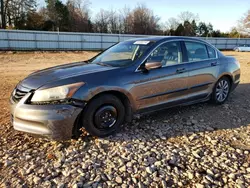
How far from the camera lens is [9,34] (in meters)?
21.0

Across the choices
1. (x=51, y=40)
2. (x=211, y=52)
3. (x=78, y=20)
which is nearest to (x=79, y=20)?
(x=78, y=20)

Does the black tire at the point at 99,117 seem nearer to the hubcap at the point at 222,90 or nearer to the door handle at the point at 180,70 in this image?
the door handle at the point at 180,70

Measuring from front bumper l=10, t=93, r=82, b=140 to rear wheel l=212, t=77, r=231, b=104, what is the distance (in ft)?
10.5

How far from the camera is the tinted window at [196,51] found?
4.19 m

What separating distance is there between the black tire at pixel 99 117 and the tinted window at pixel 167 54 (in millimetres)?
953

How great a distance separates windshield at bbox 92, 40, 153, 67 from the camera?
11.9 feet

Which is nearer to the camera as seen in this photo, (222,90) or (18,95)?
(18,95)

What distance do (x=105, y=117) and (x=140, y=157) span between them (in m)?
0.80

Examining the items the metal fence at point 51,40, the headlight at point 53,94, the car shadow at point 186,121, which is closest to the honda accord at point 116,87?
the headlight at point 53,94

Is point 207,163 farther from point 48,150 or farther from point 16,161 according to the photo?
point 16,161

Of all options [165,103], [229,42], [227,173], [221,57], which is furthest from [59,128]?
[229,42]

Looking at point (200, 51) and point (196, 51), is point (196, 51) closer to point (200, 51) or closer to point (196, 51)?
point (196, 51)

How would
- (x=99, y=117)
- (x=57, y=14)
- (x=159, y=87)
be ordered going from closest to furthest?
(x=99, y=117) → (x=159, y=87) → (x=57, y=14)

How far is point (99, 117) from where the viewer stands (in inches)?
125
